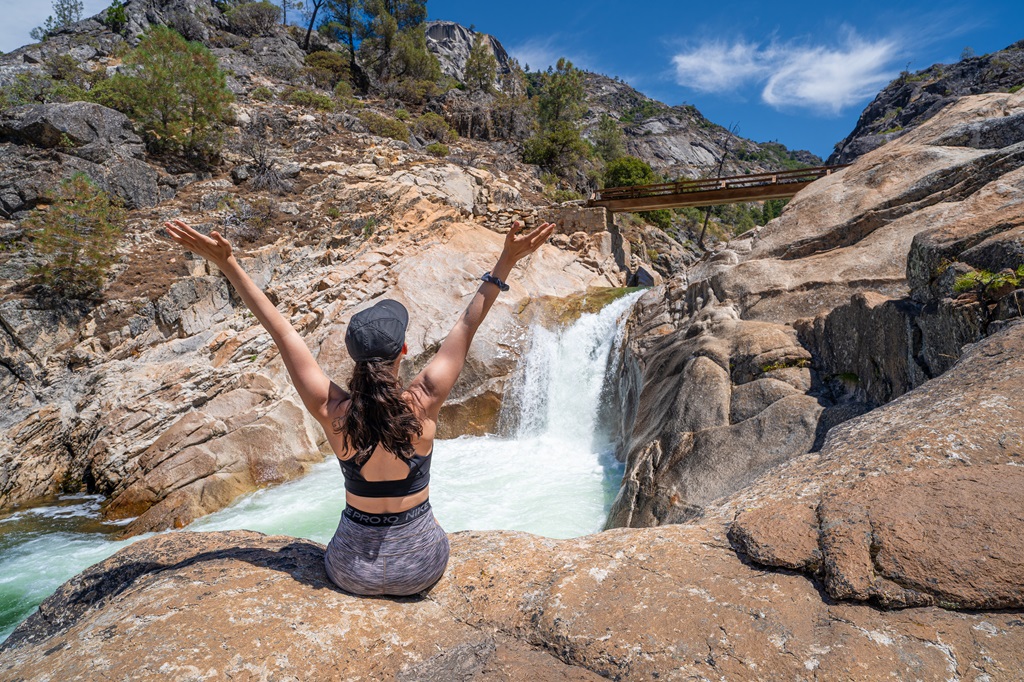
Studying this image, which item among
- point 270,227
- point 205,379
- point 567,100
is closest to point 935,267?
point 205,379

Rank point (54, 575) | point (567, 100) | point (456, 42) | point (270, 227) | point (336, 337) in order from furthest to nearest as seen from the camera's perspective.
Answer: point (456, 42) < point (567, 100) < point (270, 227) < point (336, 337) < point (54, 575)

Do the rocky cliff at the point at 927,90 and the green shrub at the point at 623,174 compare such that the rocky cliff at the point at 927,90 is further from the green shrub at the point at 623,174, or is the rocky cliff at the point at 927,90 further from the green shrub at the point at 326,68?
the green shrub at the point at 326,68

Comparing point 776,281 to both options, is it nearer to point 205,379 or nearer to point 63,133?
point 205,379

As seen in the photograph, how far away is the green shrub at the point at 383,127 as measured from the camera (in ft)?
83.7

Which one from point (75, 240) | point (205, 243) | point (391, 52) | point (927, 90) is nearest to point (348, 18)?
point (391, 52)

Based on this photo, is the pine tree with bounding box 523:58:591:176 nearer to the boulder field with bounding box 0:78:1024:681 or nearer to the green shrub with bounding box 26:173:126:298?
the green shrub with bounding box 26:173:126:298

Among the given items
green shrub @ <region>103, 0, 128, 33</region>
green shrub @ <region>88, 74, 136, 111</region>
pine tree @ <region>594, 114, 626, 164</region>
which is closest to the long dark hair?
green shrub @ <region>88, 74, 136, 111</region>

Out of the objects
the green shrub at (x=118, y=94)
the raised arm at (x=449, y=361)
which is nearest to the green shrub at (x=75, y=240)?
the green shrub at (x=118, y=94)

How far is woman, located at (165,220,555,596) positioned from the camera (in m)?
2.27

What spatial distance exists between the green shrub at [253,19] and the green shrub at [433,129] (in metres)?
19.6

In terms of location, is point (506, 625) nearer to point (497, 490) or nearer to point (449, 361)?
point (449, 361)

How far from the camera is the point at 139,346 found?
547 inches

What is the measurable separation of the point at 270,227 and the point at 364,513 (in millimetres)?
17528

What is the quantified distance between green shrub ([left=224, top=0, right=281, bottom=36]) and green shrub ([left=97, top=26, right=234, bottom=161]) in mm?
21852
